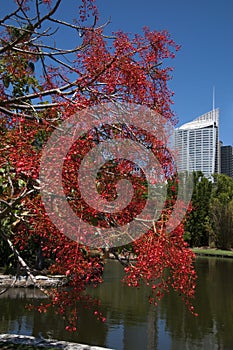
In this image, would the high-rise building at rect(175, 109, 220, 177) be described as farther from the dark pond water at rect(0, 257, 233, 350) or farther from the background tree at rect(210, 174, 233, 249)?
the dark pond water at rect(0, 257, 233, 350)

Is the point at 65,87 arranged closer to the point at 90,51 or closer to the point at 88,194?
the point at 90,51

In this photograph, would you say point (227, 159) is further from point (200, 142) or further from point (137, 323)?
point (137, 323)

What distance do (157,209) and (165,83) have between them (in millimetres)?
1422

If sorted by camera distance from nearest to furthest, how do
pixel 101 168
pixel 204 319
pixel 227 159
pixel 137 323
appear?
pixel 101 168 < pixel 137 323 < pixel 204 319 < pixel 227 159

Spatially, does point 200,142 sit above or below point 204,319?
above

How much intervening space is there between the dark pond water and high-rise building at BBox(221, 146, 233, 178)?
44063 mm

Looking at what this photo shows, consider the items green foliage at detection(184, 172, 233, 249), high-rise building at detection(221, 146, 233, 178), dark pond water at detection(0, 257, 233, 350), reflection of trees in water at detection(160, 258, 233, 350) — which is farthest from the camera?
high-rise building at detection(221, 146, 233, 178)

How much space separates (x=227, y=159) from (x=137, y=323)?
160 feet

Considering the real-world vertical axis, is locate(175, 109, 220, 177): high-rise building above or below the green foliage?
above

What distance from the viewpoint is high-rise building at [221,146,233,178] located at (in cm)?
5553

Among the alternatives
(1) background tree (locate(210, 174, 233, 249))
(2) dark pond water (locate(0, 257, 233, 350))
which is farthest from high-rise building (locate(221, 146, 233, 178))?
(2) dark pond water (locate(0, 257, 233, 350))

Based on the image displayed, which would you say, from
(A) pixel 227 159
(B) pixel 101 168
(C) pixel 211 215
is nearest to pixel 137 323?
(B) pixel 101 168

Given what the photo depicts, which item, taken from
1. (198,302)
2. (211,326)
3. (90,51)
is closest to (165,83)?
(90,51)

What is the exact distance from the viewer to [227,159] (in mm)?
55531
